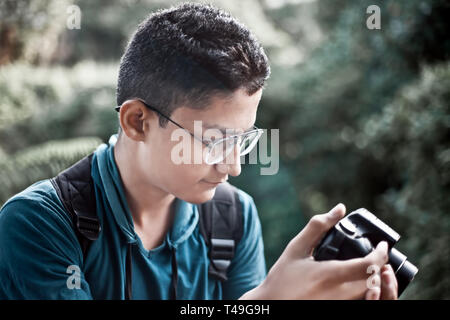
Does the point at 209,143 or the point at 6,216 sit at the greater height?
the point at 209,143

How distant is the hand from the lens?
976mm

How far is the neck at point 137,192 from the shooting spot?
1.42m

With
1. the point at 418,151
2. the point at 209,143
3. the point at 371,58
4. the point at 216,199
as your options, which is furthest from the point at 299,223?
the point at 209,143

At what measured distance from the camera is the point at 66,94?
6309 millimetres

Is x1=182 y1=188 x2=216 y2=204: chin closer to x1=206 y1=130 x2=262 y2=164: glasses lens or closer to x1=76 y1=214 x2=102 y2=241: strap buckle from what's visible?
x1=206 y1=130 x2=262 y2=164: glasses lens

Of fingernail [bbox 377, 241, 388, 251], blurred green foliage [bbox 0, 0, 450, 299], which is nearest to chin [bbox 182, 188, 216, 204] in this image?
fingernail [bbox 377, 241, 388, 251]

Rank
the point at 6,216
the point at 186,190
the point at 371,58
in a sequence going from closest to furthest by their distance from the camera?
the point at 6,216 → the point at 186,190 → the point at 371,58

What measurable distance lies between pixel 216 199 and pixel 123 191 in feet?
1.05

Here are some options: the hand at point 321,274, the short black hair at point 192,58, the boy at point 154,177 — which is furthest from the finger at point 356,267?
the short black hair at point 192,58

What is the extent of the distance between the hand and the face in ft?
1.22

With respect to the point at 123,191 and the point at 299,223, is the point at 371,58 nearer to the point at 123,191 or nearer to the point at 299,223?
the point at 299,223

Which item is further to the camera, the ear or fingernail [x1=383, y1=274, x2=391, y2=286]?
the ear

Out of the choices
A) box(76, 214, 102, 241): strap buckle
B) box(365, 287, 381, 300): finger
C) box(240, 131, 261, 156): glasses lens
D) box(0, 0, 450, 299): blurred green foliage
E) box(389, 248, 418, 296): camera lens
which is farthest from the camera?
box(0, 0, 450, 299): blurred green foliage
